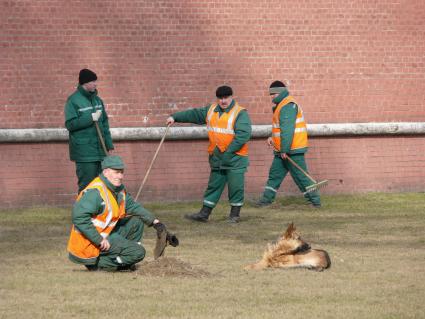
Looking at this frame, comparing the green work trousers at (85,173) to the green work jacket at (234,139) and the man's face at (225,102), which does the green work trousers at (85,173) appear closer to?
the green work jacket at (234,139)

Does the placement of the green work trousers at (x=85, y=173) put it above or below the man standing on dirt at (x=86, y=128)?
below

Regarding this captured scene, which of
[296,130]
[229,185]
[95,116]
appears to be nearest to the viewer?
[95,116]

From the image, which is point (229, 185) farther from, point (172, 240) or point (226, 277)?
point (226, 277)

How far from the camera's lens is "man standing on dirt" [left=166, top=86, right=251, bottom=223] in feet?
48.5

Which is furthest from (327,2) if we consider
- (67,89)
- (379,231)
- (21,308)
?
(21,308)

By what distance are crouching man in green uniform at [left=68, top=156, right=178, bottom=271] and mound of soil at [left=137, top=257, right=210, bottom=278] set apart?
132 mm

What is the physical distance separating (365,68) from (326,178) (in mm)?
1790

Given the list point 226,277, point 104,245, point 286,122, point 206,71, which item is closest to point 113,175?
point 104,245

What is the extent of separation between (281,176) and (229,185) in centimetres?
201

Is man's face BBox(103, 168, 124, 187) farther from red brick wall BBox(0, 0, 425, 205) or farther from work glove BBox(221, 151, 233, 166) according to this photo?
red brick wall BBox(0, 0, 425, 205)

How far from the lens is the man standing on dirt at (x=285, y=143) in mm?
16516

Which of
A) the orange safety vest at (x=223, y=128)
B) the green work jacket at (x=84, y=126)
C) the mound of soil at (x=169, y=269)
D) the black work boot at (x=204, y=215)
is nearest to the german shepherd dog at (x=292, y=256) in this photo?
the mound of soil at (x=169, y=269)

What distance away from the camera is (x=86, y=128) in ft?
48.2

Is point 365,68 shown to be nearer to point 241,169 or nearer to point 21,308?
point 241,169
